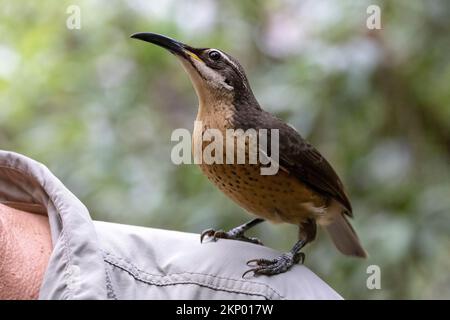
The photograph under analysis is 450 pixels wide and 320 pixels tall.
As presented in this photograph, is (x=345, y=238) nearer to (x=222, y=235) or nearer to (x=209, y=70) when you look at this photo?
(x=222, y=235)

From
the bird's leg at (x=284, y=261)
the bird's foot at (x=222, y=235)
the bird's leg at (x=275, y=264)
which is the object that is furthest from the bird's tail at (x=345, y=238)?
the bird's leg at (x=275, y=264)

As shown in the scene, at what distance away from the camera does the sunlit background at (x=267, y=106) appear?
271 centimetres

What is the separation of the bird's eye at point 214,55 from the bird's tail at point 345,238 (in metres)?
0.72

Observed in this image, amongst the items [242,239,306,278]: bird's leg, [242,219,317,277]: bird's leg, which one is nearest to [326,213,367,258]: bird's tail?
[242,219,317,277]: bird's leg

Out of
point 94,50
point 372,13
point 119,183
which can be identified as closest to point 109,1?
point 94,50

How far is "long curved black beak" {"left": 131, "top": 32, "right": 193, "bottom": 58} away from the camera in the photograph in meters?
2.03

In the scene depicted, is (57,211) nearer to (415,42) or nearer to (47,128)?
(47,128)

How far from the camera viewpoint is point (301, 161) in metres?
2.15

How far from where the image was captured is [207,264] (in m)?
1.63

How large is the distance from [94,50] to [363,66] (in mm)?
1308

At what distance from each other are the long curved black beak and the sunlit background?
2.41 feet

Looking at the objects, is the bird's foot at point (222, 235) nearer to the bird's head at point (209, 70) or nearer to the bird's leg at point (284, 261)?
the bird's leg at point (284, 261)

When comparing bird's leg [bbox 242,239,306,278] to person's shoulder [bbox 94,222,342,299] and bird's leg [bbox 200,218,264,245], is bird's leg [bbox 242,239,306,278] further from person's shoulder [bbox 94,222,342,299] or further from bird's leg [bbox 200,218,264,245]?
bird's leg [bbox 200,218,264,245]

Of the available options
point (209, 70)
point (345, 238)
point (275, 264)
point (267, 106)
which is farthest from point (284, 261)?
point (267, 106)
